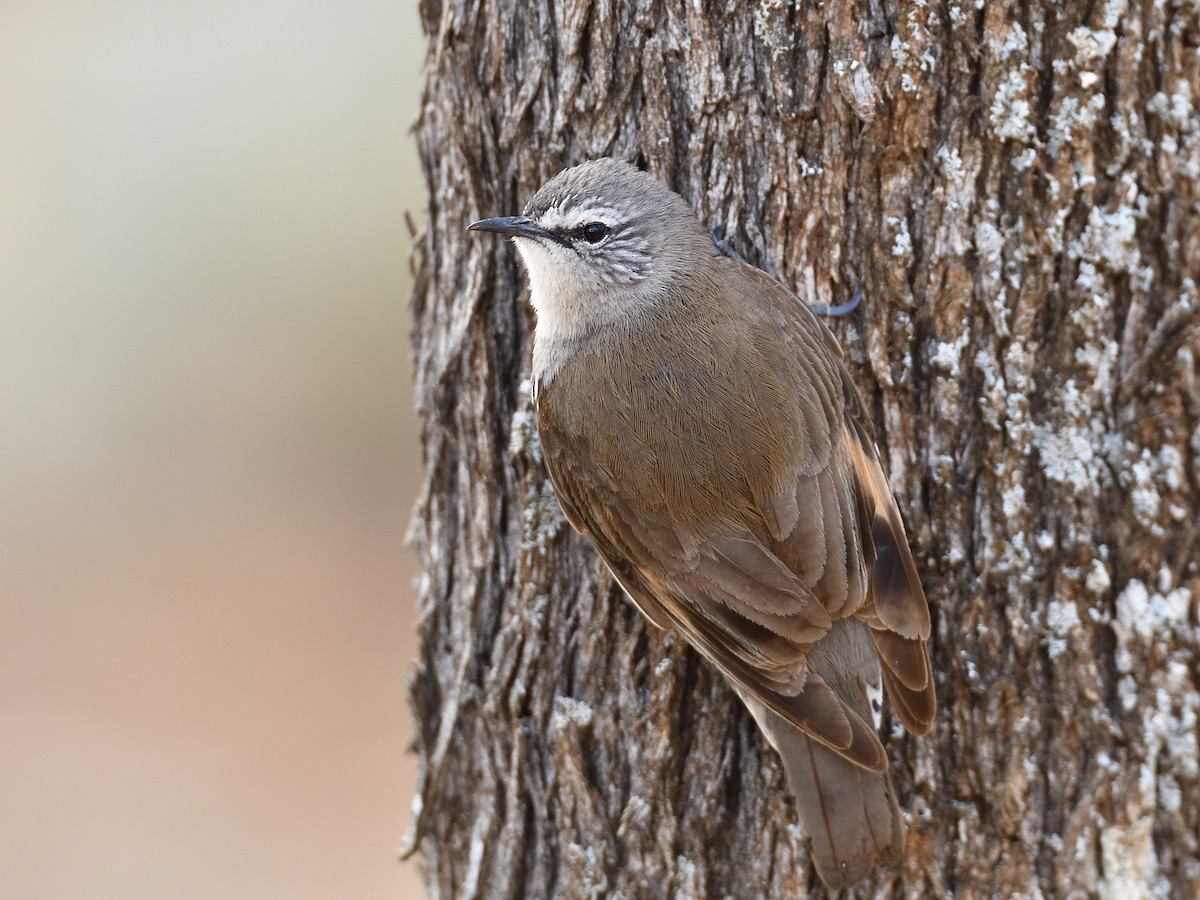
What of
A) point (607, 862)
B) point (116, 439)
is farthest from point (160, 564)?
point (607, 862)

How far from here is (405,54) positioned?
720cm

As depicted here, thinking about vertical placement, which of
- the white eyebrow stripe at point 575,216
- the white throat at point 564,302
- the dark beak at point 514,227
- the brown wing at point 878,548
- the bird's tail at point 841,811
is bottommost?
the bird's tail at point 841,811

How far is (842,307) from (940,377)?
0.32 m

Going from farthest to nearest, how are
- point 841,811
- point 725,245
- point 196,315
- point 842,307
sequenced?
point 196,315 < point 725,245 < point 842,307 < point 841,811

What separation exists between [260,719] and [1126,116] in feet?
18.7

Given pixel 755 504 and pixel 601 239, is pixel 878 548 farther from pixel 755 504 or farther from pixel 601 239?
pixel 601 239

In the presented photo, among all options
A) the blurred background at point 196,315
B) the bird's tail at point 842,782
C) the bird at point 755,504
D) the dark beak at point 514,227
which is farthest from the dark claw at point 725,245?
the blurred background at point 196,315

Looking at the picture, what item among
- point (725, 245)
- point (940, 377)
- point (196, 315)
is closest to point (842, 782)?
point (940, 377)

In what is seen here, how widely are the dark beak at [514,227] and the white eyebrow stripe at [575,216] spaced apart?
2 centimetres

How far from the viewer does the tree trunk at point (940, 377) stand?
266cm

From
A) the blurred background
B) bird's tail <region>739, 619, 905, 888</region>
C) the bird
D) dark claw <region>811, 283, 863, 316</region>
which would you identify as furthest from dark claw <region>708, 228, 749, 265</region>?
the blurred background

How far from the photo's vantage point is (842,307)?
2.93m

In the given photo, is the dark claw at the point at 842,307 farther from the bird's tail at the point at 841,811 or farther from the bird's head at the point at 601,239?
the bird's tail at the point at 841,811

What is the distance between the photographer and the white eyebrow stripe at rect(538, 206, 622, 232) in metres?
3.00
